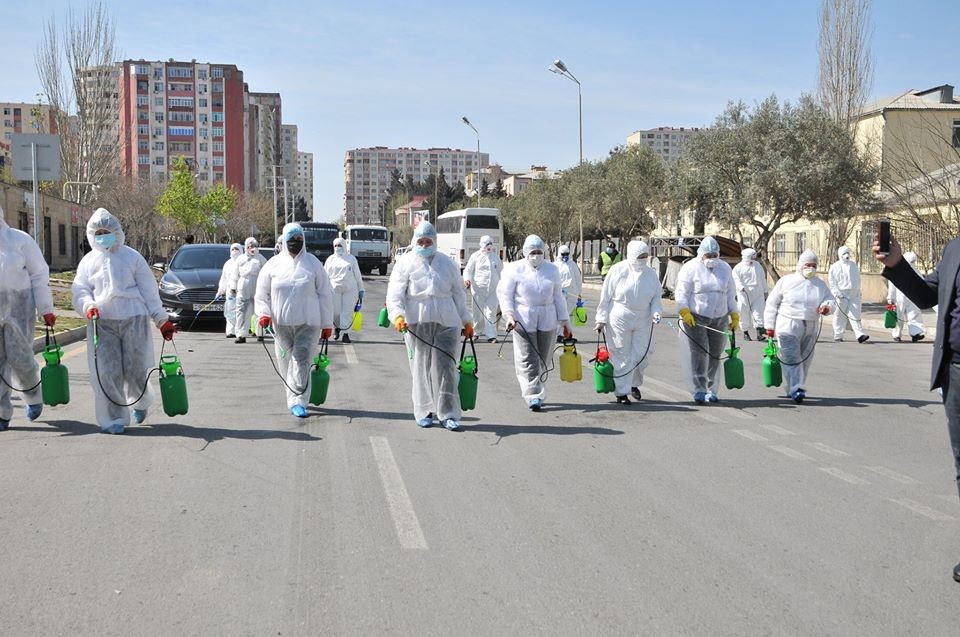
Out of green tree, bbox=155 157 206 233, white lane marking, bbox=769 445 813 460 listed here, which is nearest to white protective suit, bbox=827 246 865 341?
white lane marking, bbox=769 445 813 460

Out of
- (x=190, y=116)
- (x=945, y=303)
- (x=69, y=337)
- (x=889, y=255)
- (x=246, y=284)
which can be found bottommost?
(x=69, y=337)

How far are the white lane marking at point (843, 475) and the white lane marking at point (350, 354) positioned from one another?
8.04m

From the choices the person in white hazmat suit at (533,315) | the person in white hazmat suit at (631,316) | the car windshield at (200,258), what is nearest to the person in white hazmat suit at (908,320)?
the person in white hazmat suit at (631,316)

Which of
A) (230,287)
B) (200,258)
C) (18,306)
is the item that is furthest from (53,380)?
(200,258)

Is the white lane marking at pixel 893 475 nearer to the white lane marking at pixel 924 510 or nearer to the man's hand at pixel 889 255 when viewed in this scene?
the white lane marking at pixel 924 510

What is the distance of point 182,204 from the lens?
178 feet

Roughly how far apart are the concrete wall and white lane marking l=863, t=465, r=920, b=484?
119 feet

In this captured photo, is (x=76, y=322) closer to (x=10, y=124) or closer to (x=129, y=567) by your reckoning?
(x=129, y=567)

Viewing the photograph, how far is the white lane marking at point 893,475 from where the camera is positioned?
6.99 m

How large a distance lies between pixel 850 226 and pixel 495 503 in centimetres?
3607

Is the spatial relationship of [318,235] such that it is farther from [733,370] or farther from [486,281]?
[733,370]

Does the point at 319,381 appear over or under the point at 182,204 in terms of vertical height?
under

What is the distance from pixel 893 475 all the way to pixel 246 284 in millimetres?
11858

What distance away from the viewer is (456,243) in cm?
5209
